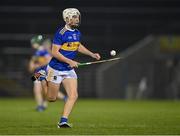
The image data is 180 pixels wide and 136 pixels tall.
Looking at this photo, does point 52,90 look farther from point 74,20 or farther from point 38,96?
Result: point 38,96

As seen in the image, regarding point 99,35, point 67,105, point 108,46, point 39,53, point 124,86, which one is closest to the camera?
point 67,105

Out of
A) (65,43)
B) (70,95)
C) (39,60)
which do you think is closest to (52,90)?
(70,95)

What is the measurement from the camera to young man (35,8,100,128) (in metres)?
11.5

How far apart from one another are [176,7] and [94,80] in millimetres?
6691

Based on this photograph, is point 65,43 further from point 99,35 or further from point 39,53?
point 99,35

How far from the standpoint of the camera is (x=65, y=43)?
38.0 feet

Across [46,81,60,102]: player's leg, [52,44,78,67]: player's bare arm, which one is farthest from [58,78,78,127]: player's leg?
[52,44,78,67]: player's bare arm

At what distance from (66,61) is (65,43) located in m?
0.33

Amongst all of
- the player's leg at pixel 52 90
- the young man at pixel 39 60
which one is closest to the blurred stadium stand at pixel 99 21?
the young man at pixel 39 60

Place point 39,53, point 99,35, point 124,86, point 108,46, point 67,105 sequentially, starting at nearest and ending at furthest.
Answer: point 67,105
point 39,53
point 124,86
point 108,46
point 99,35

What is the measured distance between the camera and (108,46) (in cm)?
3238

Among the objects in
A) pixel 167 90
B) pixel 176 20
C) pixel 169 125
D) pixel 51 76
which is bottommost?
pixel 167 90

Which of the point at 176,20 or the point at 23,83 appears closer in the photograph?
the point at 23,83

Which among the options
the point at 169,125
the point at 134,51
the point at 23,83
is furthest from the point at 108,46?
the point at 169,125
